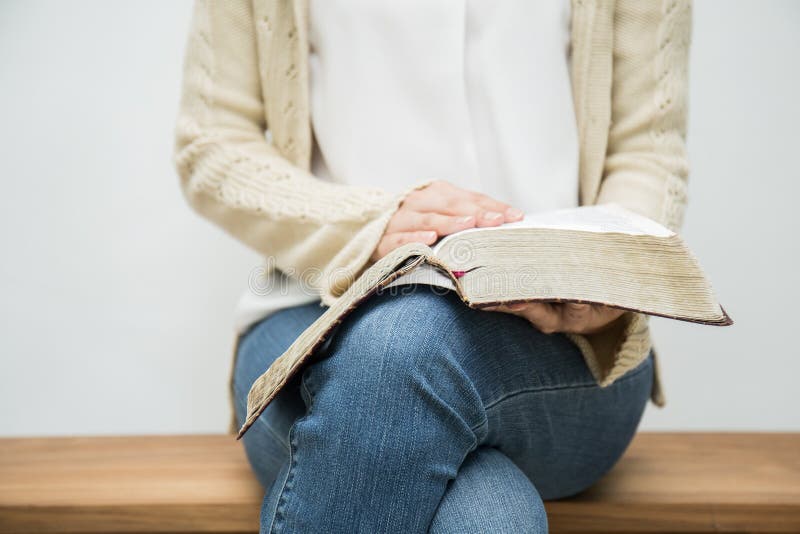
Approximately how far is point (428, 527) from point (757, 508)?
0.46 metres

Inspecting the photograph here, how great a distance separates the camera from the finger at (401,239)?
0.52 m

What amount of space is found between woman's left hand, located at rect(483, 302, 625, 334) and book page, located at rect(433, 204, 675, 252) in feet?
0.20

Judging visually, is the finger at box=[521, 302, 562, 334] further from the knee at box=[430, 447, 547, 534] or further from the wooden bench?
the wooden bench

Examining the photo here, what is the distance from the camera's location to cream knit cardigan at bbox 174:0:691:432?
65 cm

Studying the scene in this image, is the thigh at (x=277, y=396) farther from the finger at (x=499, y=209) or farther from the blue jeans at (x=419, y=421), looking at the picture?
the finger at (x=499, y=209)

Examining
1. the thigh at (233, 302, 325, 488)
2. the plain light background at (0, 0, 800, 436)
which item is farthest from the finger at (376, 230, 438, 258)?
the plain light background at (0, 0, 800, 436)

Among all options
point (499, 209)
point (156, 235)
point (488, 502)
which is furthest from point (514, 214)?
point (156, 235)

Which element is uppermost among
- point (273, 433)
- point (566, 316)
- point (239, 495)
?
point (566, 316)

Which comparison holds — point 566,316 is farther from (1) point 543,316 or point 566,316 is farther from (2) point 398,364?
(2) point 398,364

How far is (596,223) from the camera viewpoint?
0.51m

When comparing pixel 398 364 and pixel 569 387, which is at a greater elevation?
pixel 398 364

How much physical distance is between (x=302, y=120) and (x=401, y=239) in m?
0.26

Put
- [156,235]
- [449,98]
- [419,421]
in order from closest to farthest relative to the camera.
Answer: [419,421]
[449,98]
[156,235]

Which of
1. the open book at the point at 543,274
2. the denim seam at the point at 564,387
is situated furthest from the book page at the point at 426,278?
the denim seam at the point at 564,387
